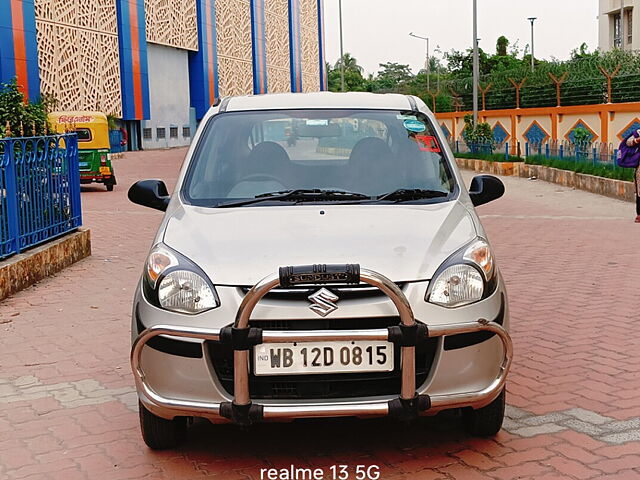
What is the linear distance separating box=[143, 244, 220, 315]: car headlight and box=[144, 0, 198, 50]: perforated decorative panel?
42.3 meters

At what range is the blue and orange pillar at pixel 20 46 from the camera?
30.7 m

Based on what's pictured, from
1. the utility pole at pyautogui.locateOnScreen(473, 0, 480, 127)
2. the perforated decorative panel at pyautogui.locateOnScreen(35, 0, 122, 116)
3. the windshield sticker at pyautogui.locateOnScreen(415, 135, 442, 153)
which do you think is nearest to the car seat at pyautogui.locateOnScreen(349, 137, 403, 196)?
the windshield sticker at pyautogui.locateOnScreen(415, 135, 442, 153)

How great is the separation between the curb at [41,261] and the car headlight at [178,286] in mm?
4497

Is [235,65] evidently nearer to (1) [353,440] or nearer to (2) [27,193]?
(2) [27,193]

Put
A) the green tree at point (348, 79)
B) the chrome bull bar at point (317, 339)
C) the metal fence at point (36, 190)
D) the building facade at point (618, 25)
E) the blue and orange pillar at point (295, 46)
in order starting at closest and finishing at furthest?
the chrome bull bar at point (317, 339)
the metal fence at point (36, 190)
the building facade at point (618, 25)
the blue and orange pillar at point (295, 46)
the green tree at point (348, 79)

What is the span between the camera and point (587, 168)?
19359 millimetres

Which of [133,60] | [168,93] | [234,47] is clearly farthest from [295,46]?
[133,60]

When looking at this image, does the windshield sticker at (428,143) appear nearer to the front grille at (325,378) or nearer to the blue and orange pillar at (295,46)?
the front grille at (325,378)

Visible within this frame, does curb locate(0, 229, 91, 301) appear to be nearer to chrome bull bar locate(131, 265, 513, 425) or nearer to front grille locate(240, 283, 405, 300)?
chrome bull bar locate(131, 265, 513, 425)

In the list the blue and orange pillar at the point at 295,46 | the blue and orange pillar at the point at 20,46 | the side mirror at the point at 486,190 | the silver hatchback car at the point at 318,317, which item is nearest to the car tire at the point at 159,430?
the silver hatchback car at the point at 318,317

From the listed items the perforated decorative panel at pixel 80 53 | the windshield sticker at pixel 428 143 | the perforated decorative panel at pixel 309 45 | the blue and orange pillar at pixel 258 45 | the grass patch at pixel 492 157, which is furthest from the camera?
the perforated decorative panel at pixel 309 45

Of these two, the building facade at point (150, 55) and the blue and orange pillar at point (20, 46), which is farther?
the building facade at point (150, 55)

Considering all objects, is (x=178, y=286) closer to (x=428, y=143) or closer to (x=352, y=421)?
(x=352, y=421)

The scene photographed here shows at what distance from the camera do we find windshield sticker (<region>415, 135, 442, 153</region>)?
193 inches
